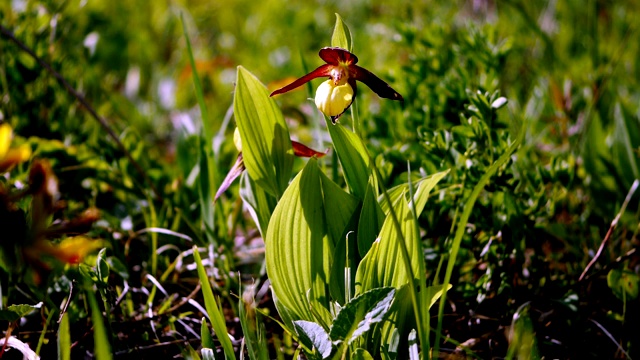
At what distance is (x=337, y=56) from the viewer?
1143mm

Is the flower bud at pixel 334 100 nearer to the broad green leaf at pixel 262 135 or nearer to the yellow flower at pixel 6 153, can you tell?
the broad green leaf at pixel 262 135

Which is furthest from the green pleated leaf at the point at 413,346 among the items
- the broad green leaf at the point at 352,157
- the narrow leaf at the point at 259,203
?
the narrow leaf at the point at 259,203

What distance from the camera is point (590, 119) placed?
2.05 m

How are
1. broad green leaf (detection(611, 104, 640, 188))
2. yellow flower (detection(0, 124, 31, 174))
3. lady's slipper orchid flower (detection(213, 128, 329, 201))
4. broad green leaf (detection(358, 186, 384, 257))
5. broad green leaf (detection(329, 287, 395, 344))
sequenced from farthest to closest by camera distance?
broad green leaf (detection(611, 104, 640, 188))
lady's slipper orchid flower (detection(213, 128, 329, 201))
broad green leaf (detection(358, 186, 384, 257))
broad green leaf (detection(329, 287, 395, 344))
yellow flower (detection(0, 124, 31, 174))

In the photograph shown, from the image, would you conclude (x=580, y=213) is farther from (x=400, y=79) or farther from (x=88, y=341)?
(x=88, y=341)

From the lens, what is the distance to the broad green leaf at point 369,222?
1.15 metres

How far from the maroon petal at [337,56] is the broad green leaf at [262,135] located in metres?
0.14

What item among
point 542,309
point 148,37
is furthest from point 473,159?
point 148,37

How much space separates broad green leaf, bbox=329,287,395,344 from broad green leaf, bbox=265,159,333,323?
13 cm

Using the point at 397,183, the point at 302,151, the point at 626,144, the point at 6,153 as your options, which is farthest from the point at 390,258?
the point at 626,144

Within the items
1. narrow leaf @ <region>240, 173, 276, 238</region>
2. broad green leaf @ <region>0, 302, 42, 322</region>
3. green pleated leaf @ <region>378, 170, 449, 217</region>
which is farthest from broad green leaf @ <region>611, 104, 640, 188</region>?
broad green leaf @ <region>0, 302, 42, 322</region>

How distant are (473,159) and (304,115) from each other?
1114 mm

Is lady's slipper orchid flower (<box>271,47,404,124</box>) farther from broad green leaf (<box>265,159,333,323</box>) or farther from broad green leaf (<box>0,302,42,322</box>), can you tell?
broad green leaf (<box>0,302,42,322</box>)

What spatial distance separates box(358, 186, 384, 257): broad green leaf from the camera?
3.76 feet
